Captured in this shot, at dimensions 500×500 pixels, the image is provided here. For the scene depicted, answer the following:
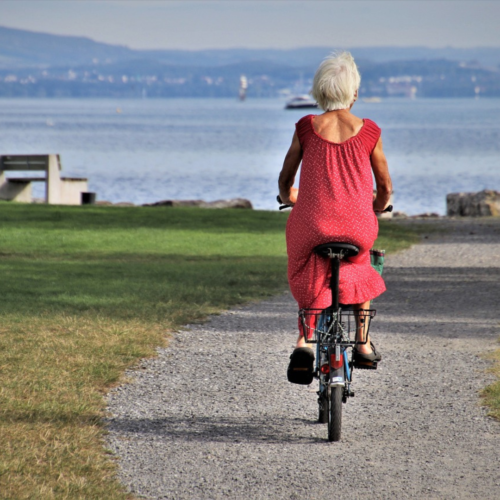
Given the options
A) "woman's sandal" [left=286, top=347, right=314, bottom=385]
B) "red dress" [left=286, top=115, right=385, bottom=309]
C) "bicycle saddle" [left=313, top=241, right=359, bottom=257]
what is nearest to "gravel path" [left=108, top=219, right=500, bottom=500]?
"woman's sandal" [left=286, top=347, right=314, bottom=385]

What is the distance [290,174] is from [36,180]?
16447 mm

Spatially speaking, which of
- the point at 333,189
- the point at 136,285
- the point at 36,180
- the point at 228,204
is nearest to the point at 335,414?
the point at 333,189

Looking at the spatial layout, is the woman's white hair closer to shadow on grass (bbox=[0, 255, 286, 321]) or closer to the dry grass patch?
the dry grass patch

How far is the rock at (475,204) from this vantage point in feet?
70.6

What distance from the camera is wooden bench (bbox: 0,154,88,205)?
1952cm

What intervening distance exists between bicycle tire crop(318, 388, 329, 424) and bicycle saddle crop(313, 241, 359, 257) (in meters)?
0.74

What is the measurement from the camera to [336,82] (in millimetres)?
4555

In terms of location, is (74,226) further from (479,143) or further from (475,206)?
(479,143)

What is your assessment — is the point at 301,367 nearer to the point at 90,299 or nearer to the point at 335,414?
the point at 335,414

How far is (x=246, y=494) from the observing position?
157 inches

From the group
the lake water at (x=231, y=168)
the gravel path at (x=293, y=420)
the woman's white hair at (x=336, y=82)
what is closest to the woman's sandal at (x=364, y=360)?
the gravel path at (x=293, y=420)

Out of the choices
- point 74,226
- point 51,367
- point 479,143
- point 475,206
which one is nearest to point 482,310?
point 51,367

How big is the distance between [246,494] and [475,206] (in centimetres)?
1880

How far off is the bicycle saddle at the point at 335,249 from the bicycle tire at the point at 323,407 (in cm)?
74
